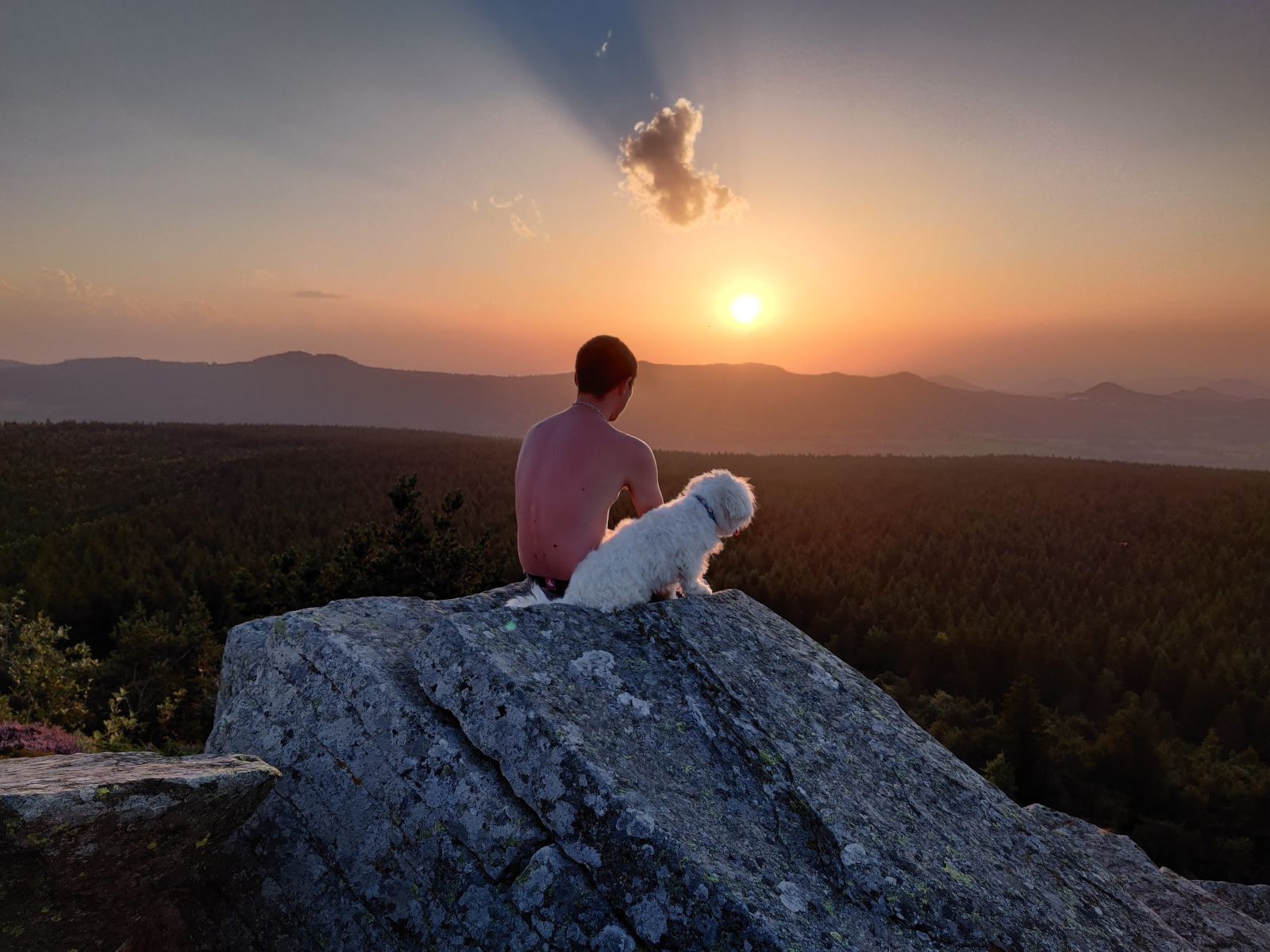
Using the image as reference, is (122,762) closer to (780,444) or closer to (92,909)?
(92,909)

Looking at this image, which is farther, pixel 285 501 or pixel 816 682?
pixel 285 501

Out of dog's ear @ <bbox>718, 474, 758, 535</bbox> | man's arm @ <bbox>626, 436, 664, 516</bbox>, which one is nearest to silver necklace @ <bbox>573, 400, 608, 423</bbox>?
man's arm @ <bbox>626, 436, 664, 516</bbox>

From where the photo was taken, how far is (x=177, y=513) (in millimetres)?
28406

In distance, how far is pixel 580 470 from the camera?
4.56 m

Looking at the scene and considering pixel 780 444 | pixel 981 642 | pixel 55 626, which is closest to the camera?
pixel 981 642

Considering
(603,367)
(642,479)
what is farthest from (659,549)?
(603,367)

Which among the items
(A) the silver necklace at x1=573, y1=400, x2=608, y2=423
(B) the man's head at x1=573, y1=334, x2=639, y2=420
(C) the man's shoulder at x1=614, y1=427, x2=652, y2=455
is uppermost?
(B) the man's head at x1=573, y1=334, x2=639, y2=420

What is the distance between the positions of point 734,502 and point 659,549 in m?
0.70

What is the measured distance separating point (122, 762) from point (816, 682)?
425 centimetres

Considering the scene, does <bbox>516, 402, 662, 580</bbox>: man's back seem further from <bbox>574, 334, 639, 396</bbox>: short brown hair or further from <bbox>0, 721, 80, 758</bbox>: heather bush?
<bbox>0, 721, 80, 758</bbox>: heather bush

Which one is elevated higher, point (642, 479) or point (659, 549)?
point (642, 479)

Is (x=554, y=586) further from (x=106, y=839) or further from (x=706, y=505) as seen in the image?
(x=106, y=839)

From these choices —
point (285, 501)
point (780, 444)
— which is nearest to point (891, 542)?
point (285, 501)

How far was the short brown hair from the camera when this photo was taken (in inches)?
186
